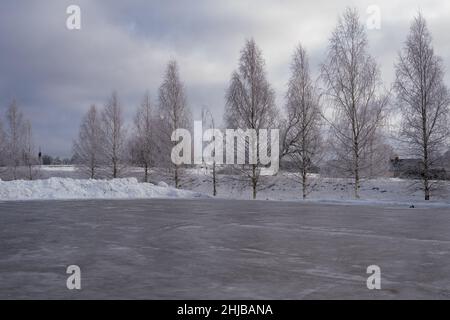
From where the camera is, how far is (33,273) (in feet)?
20.1

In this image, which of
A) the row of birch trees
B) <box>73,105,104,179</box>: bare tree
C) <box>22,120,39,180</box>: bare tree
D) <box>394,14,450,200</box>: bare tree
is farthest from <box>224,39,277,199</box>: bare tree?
<box>22,120,39,180</box>: bare tree

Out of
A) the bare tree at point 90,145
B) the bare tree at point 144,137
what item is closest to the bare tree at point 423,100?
the bare tree at point 144,137

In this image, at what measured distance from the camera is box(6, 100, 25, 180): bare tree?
4453 centimetres

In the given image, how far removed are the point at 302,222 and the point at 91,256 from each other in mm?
7123

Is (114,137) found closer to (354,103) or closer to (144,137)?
(144,137)

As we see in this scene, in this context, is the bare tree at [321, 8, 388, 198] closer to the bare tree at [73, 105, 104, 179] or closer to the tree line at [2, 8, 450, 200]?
the tree line at [2, 8, 450, 200]

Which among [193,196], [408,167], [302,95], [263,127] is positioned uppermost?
[302,95]

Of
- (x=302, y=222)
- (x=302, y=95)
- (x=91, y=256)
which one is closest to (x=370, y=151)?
(x=302, y=95)

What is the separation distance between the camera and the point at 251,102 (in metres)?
28.6

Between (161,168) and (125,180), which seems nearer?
(125,180)

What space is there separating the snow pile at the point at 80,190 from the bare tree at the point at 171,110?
6197mm

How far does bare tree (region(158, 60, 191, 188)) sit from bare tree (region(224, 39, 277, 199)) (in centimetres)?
590
